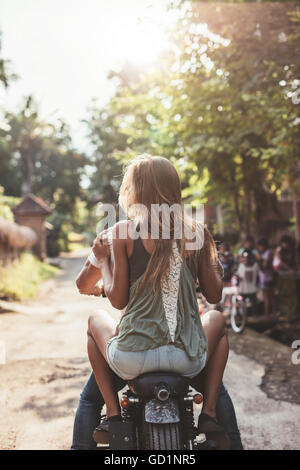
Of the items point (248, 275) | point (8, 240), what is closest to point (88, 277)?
point (248, 275)

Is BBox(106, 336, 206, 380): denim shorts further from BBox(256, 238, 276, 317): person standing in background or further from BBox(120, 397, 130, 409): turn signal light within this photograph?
BBox(256, 238, 276, 317): person standing in background

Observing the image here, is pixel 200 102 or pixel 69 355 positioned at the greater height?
pixel 200 102

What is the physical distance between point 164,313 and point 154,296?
0.09m

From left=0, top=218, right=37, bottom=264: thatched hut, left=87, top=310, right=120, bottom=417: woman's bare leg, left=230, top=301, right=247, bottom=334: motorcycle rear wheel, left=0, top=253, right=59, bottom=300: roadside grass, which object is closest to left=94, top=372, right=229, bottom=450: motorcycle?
left=87, top=310, right=120, bottom=417: woman's bare leg

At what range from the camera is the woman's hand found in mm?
2449

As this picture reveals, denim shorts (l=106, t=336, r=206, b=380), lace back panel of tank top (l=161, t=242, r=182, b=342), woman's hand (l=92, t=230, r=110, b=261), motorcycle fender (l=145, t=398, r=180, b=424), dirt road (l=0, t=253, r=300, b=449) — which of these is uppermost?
woman's hand (l=92, t=230, r=110, b=261)

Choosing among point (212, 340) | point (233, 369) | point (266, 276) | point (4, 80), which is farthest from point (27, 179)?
point (212, 340)

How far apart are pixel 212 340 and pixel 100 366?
564mm

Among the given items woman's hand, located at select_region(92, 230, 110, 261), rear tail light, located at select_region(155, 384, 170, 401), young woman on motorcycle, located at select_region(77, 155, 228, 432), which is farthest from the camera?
woman's hand, located at select_region(92, 230, 110, 261)

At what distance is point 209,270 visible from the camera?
8.25 feet

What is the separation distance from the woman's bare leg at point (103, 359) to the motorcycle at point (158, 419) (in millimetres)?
109

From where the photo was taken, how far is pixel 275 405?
15.7 ft

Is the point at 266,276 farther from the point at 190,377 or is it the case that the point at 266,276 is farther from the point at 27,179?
the point at 27,179

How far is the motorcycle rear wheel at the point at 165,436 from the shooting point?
2117 mm
